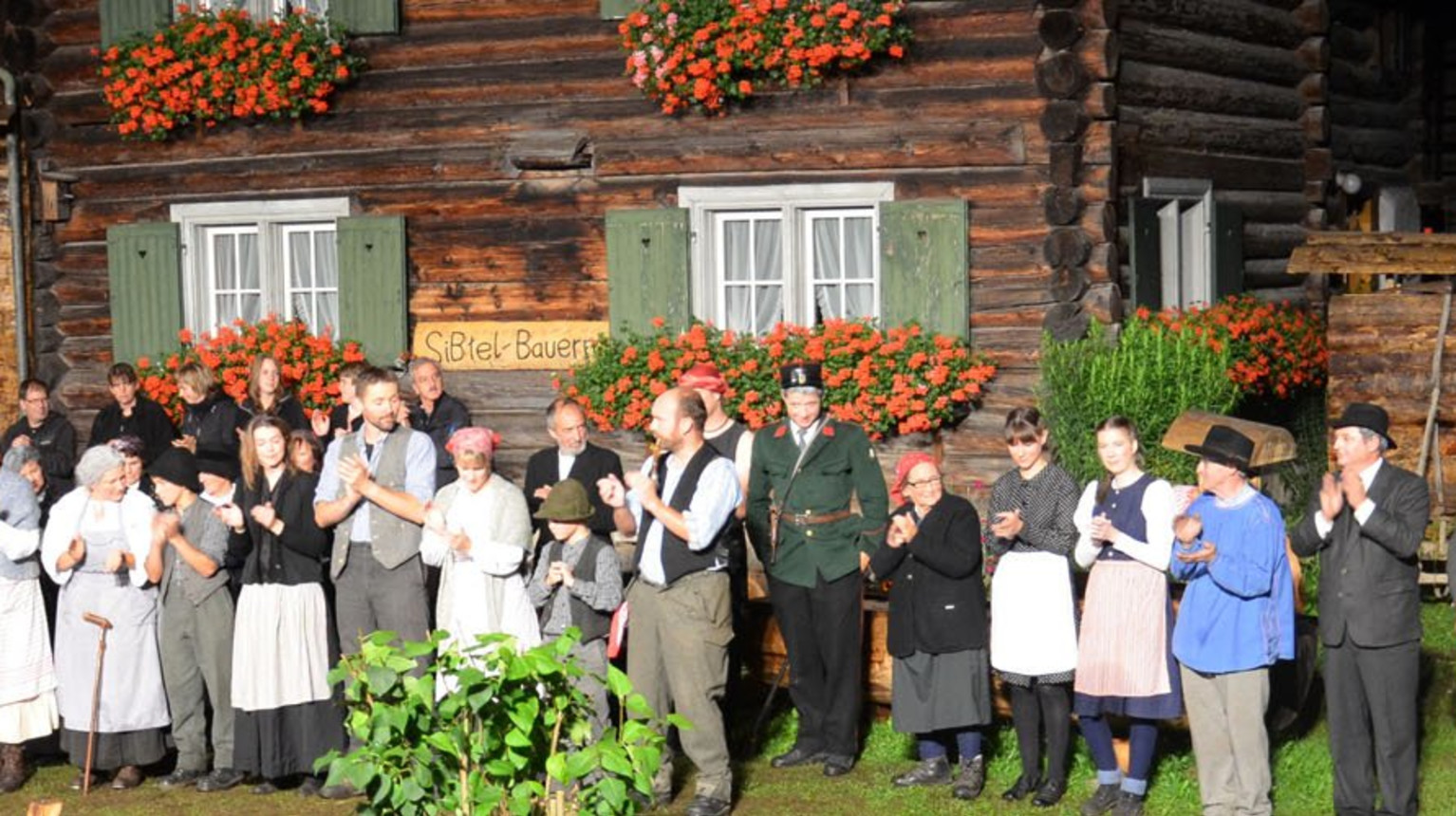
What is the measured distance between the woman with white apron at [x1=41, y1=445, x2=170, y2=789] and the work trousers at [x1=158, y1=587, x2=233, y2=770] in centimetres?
10

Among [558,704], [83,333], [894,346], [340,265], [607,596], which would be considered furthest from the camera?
[83,333]

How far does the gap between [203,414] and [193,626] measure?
382 cm

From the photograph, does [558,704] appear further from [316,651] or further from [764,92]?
[764,92]

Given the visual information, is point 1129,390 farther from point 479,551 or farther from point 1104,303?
point 479,551

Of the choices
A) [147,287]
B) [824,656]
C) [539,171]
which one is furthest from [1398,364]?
[147,287]

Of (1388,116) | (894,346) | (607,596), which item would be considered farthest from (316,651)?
(1388,116)

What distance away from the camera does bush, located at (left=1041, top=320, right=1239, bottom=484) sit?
13828mm

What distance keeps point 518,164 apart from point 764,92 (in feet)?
6.37

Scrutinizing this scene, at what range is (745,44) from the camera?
14.6 m

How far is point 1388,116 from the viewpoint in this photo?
66.7 ft

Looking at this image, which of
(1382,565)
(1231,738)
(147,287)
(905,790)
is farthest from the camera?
(147,287)

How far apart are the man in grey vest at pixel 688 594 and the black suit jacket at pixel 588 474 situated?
763 mm

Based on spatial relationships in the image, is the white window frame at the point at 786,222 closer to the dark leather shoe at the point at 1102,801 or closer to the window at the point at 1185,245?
the window at the point at 1185,245

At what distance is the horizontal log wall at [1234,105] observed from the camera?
15109 millimetres
